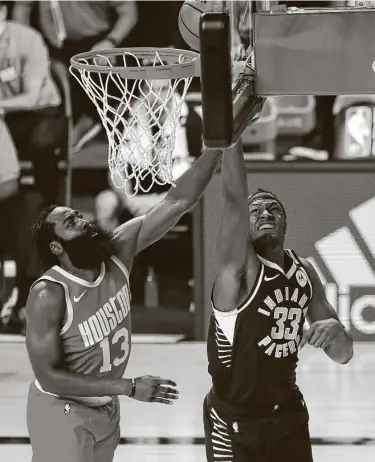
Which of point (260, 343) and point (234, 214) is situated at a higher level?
point (234, 214)

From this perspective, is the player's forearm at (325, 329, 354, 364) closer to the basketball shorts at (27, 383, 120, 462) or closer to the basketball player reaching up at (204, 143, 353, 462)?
the basketball player reaching up at (204, 143, 353, 462)

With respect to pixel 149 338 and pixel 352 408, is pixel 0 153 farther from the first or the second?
pixel 352 408

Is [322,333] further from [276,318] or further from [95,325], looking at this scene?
[95,325]

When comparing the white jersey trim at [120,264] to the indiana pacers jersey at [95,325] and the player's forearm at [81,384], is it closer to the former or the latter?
the indiana pacers jersey at [95,325]

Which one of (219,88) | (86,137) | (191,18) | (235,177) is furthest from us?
(86,137)

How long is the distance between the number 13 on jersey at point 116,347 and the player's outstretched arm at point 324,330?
0.79 metres

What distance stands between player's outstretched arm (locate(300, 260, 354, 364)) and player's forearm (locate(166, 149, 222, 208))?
0.60 meters

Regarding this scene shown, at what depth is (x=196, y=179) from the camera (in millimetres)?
4750

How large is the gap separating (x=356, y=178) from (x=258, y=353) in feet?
16.5

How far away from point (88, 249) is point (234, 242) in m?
0.77

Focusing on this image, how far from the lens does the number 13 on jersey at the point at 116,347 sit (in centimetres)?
448

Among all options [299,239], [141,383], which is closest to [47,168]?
[299,239]

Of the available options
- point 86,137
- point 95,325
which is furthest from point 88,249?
point 86,137

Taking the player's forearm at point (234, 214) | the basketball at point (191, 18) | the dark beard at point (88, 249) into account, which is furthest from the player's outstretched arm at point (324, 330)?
the basketball at point (191, 18)
